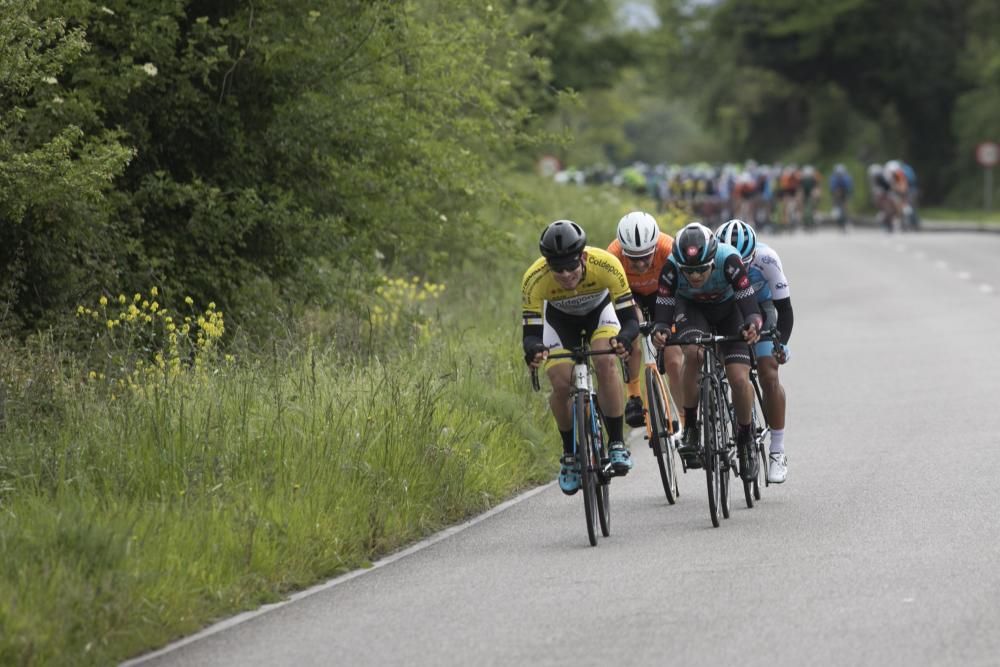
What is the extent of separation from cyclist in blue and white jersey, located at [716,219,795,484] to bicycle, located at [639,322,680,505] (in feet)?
1.95

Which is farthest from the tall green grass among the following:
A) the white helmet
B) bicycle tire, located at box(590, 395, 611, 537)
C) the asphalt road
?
the white helmet

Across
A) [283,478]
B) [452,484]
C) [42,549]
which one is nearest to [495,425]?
[452,484]

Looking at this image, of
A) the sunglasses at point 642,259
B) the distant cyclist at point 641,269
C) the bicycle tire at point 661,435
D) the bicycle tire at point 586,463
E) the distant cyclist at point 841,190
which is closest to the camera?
the bicycle tire at point 586,463

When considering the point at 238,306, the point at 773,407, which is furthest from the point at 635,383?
the point at 238,306

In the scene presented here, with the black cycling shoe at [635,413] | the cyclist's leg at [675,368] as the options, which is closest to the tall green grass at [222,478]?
the black cycling shoe at [635,413]

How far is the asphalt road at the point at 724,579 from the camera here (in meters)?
8.36

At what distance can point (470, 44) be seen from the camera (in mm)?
18703

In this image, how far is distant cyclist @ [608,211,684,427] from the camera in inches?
518

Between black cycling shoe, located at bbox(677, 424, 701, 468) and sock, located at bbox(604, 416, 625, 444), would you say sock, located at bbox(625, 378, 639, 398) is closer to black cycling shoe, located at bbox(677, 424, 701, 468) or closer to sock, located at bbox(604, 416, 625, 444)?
black cycling shoe, located at bbox(677, 424, 701, 468)

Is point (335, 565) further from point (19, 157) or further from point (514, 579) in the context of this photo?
point (19, 157)

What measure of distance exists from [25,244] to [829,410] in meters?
6.75

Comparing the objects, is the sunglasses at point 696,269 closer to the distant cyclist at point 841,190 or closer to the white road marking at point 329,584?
the white road marking at point 329,584

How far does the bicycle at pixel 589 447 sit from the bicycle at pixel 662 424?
1133 millimetres

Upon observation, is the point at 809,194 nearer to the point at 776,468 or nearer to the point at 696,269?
the point at 776,468
